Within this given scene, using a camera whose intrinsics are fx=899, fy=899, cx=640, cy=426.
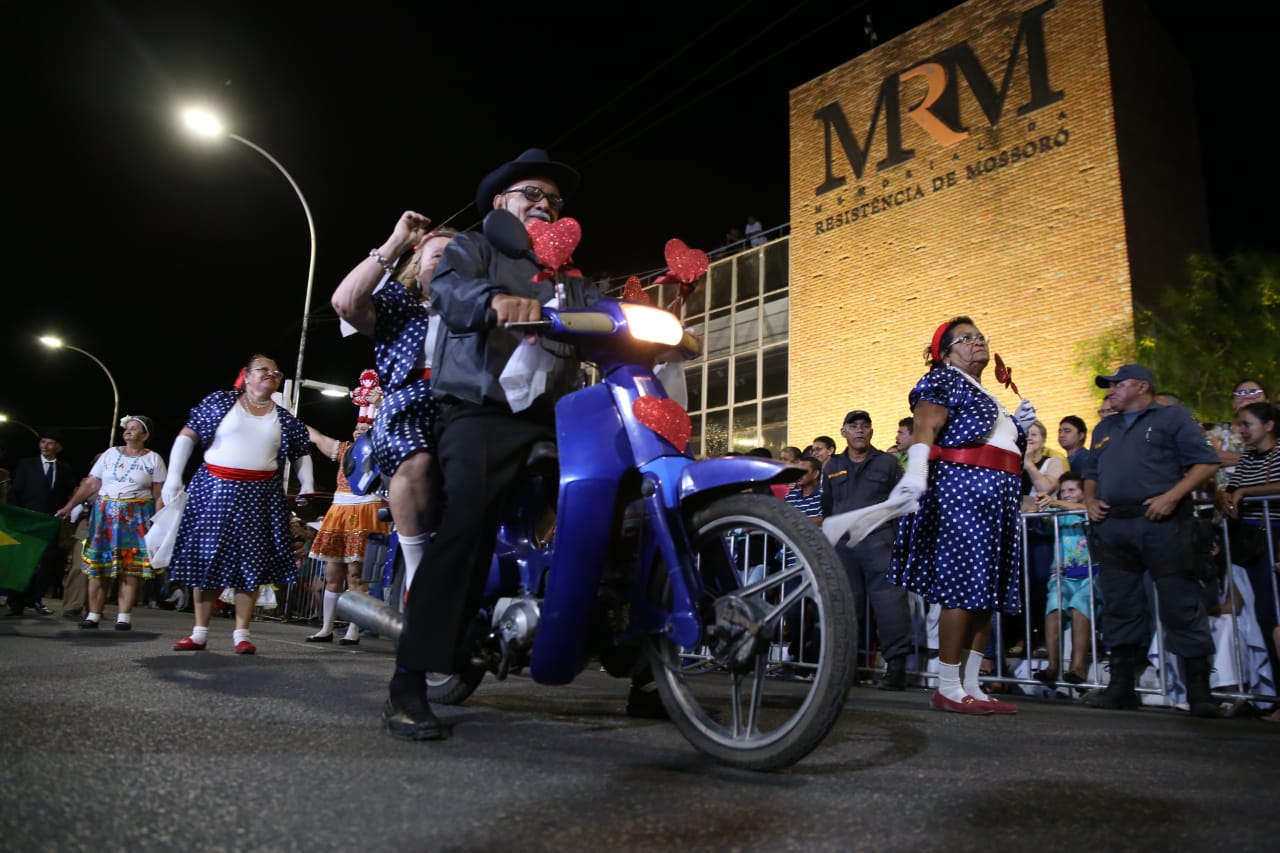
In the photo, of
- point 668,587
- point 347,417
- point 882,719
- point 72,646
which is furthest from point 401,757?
point 347,417

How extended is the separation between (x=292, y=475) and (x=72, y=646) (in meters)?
13.8

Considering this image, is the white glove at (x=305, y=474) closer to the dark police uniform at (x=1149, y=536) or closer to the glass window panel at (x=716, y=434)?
the dark police uniform at (x=1149, y=536)

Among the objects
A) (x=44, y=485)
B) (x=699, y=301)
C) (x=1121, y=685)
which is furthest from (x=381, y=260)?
(x=699, y=301)

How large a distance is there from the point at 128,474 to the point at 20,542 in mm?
1107

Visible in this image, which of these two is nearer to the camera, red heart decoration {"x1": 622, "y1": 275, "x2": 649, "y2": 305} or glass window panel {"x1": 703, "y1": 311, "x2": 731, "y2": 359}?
red heart decoration {"x1": 622, "y1": 275, "x2": 649, "y2": 305}

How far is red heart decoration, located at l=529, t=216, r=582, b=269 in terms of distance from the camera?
2990mm

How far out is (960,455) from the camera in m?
4.65

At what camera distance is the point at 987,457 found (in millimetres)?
4605

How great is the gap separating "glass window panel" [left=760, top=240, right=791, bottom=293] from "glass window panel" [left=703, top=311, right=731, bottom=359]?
1.55 meters

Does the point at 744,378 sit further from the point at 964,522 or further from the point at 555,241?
the point at 555,241

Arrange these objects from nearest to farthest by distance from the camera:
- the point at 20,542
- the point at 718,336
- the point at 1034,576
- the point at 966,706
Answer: the point at 966,706
the point at 1034,576
the point at 20,542
the point at 718,336

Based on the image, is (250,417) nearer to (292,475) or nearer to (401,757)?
(401,757)

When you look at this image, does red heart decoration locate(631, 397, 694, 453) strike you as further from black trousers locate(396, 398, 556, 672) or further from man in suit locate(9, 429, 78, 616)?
man in suit locate(9, 429, 78, 616)

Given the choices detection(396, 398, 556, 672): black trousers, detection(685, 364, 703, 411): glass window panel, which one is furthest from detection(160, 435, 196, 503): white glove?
detection(685, 364, 703, 411): glass window panel
